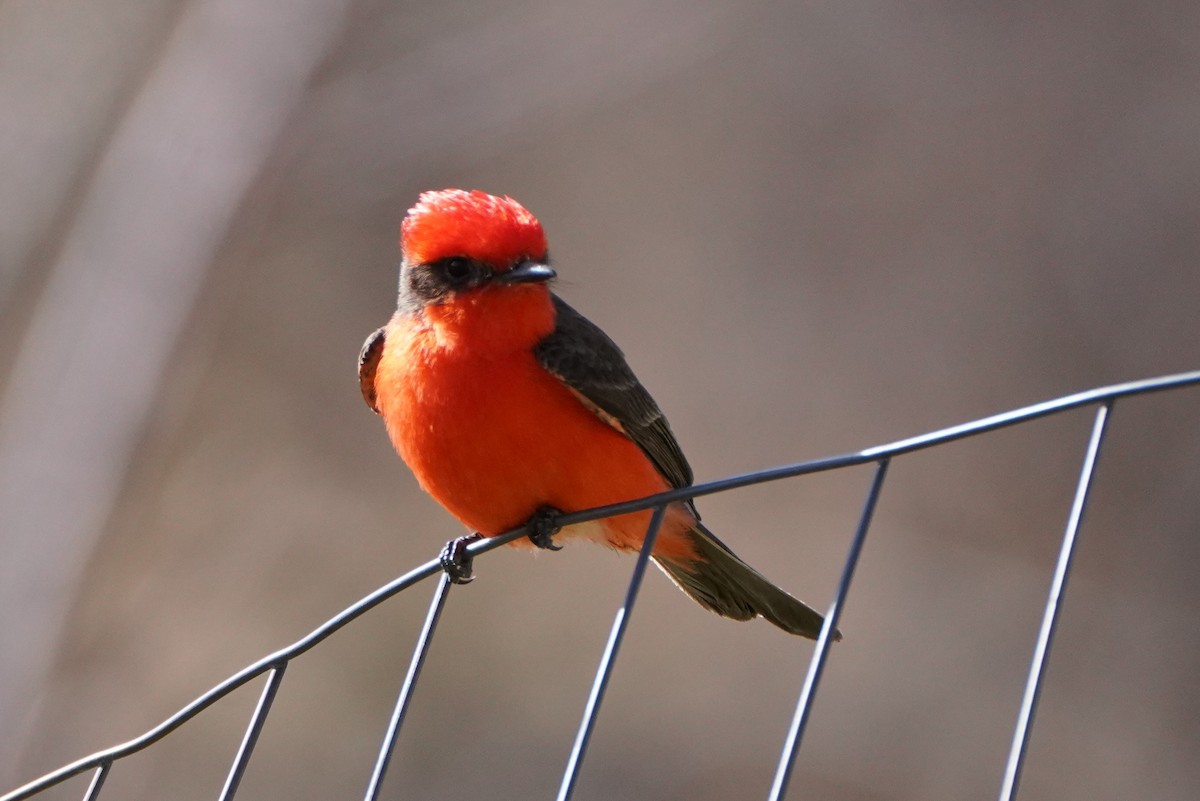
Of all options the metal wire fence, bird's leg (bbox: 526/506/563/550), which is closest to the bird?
bird's leg (bbox: 526/506/563/550)

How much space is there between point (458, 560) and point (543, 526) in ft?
0.66

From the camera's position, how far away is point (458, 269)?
11.4 ft

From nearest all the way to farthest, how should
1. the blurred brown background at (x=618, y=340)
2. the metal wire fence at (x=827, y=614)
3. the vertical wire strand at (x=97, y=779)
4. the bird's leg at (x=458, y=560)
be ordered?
the metal wire fence at (x=827, y=614) < the vertical wire strand at (x=97, y=779) < the bird's leg at (x=458, y=560) < the blurred brown background at (x=618, y=340)

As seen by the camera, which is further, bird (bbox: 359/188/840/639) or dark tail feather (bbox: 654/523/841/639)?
dark tail feather (bbox: 654/523/841/639)

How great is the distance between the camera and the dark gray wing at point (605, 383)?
3.30 m

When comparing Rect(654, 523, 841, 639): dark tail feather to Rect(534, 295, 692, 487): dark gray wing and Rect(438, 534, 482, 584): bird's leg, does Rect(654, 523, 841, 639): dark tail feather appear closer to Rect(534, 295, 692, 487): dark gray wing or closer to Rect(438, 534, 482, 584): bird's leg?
Rect(534, 295, 692, 487): dark gray wing

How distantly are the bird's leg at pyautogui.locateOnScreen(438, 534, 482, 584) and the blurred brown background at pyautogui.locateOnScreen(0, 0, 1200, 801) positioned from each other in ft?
16.5

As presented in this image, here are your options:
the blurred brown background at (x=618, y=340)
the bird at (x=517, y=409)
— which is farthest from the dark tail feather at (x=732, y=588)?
the blurred brown background at (x=618, y=340)

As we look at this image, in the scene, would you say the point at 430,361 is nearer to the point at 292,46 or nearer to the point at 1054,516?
the point at 292,46

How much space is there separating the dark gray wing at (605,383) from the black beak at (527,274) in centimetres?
14

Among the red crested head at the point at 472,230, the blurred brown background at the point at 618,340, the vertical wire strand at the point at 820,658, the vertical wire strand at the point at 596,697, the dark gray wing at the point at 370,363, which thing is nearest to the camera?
the vertical wire strand at the point at 820,658

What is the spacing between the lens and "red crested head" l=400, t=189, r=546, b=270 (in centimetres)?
343

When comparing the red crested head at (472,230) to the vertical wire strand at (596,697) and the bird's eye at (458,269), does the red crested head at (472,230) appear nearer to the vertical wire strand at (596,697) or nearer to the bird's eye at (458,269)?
the bird's eye at (458,269)

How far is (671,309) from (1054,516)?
2.65m
